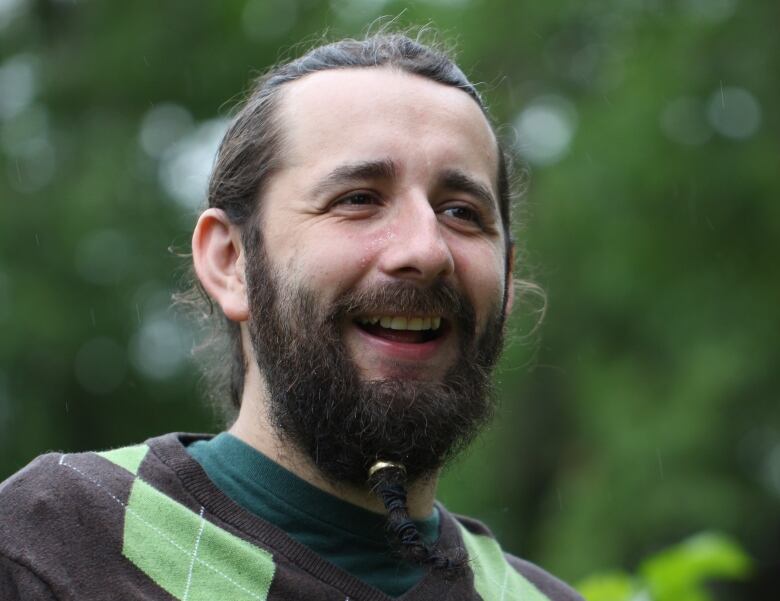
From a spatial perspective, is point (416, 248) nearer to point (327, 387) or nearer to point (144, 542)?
point (327, 387)

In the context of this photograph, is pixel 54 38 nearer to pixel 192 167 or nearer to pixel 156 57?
pixel 156 57

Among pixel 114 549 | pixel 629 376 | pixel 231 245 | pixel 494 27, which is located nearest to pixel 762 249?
pixel 629 376

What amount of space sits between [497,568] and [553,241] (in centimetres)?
659

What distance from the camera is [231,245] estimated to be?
9.31ft

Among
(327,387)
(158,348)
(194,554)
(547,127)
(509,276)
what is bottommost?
(158,348)

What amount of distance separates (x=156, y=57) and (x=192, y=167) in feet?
4.36

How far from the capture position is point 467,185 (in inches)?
106

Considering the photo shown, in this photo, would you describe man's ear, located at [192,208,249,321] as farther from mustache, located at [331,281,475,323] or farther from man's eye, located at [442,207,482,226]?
man's eye, located at [442,207,482,226]

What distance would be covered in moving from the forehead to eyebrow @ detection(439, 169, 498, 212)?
0.02 m

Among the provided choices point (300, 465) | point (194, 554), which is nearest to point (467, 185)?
point (300, 465)

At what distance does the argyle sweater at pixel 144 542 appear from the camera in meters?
2.22

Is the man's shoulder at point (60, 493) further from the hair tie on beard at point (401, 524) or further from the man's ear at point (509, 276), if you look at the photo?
the man's ear at point (509, 276)

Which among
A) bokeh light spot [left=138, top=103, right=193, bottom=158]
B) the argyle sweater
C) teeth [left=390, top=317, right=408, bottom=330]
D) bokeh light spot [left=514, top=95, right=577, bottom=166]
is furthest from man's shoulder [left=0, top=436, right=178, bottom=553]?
bokeh light spot [left=138, top=103, right=193, bottom=158]

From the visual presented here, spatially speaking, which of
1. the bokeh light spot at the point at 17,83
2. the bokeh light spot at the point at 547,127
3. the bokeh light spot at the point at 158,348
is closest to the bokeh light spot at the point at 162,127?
the bokeh light spot at the point at 17,83
